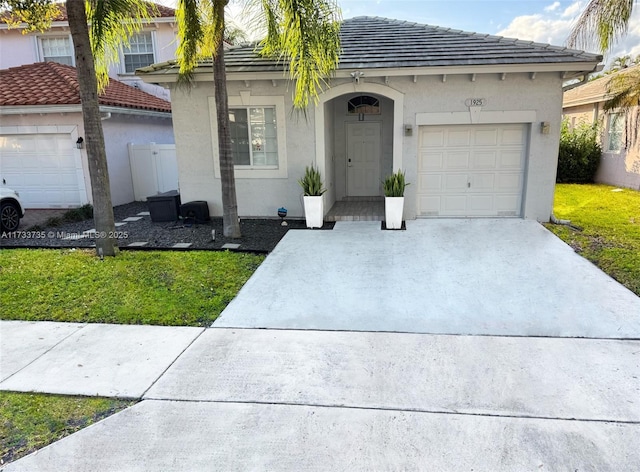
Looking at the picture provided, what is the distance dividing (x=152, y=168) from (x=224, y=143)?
6.47m

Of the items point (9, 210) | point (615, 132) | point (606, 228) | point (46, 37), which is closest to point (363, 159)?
point (606, 228)

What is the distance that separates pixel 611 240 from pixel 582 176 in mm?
9717

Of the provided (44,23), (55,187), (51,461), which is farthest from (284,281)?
(55,187)

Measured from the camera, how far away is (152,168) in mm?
14008

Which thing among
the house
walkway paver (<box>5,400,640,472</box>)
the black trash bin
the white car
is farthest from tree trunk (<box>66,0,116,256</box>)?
walkway paver (<box>5,400,640,472</box>)

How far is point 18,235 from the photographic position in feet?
31.5

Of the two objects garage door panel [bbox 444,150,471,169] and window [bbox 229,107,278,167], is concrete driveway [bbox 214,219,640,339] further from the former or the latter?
window [bbox 229,107,278,167]

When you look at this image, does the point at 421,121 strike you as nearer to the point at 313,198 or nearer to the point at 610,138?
the point at 313,198

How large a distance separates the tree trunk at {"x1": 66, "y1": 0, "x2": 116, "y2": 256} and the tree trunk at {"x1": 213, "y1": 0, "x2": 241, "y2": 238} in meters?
2.09

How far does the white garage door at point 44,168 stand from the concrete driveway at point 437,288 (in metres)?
7.34

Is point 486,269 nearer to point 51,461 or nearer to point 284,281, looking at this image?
point 284,281

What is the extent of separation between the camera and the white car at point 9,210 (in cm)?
974

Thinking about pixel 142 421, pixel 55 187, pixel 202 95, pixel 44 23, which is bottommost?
pixel 142 421

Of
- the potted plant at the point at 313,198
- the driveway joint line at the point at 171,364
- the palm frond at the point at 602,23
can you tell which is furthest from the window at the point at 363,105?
the driveway joint line at the point at 171,364
